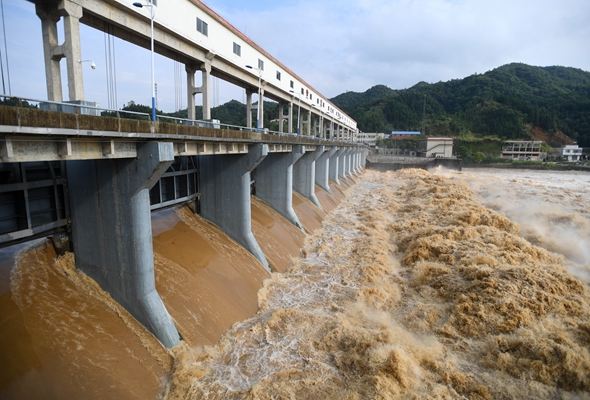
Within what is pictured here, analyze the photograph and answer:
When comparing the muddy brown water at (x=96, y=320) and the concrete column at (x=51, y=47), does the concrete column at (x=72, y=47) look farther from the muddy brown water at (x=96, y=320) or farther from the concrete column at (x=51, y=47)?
Result: the muddy brown water at (x=96, y=320)

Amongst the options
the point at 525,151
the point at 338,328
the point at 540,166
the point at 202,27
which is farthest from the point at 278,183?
the point at 525,151

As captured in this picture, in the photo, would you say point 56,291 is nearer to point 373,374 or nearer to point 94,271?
point 94,271

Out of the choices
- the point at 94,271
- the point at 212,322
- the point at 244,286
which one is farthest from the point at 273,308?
the point at 94,271

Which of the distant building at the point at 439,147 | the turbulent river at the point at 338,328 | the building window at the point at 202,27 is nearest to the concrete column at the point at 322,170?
the turbulent river at the point at 338,328

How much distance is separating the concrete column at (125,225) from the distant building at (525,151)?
110 m

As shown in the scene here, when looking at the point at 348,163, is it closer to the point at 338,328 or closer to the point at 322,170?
the point at 322,170

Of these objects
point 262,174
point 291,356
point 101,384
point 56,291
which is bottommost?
point 291,356

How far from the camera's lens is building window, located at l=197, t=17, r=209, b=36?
17328mm

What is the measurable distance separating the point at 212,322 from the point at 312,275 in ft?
21.6

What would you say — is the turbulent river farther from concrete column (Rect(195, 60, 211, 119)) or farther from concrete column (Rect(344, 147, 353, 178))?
concrete column (Rect(344, 147, 353, 178))

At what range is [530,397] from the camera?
8664 millimetres

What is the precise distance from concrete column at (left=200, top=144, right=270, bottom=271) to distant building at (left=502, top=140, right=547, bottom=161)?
4063 inches

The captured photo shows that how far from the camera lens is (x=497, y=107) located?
427 feet

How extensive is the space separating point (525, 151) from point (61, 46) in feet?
373
